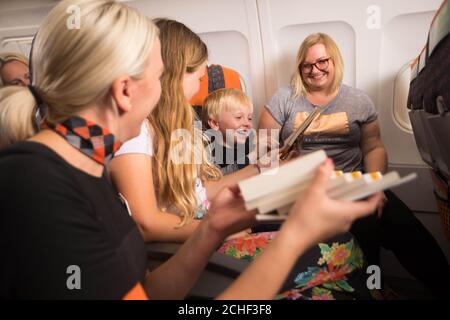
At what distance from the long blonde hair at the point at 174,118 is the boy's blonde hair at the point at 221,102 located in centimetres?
67

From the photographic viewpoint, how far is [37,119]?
931 millimetres

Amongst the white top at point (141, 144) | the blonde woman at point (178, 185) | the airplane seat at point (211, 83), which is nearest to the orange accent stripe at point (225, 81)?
the airplane seat at point (211, 83)

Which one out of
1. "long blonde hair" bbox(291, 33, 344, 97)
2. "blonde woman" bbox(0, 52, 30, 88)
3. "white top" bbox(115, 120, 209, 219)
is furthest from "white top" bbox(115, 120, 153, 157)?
"blonde woman" bbox(0, 52, 30, 88)

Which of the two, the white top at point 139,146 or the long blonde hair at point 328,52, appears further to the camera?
the long blonde hair at point 328,52

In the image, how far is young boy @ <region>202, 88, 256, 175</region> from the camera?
2.19 m

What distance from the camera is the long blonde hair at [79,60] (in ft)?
2.69

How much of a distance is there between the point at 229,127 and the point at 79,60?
150cm

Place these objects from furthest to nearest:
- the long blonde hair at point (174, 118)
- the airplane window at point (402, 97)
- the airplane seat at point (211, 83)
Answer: the airplane seat at point (211, 83)
the airplane window at point (402, 97)
the long blonde hair at point (174, 118)

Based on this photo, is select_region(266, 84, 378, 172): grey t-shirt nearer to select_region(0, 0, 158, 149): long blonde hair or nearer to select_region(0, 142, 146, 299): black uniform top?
select_region(0, 0, 158, 149): long blonde hair

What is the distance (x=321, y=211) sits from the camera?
26.2 inches

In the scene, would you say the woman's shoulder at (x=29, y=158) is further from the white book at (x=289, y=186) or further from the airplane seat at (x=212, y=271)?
the airplane seat at (x=212, y=271)

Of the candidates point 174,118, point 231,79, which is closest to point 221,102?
point 231,79

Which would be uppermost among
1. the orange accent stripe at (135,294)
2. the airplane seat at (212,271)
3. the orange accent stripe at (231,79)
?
the orange accent stripe at (231,79)

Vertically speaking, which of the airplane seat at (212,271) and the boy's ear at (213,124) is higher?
the boy's ear at (213,124)
